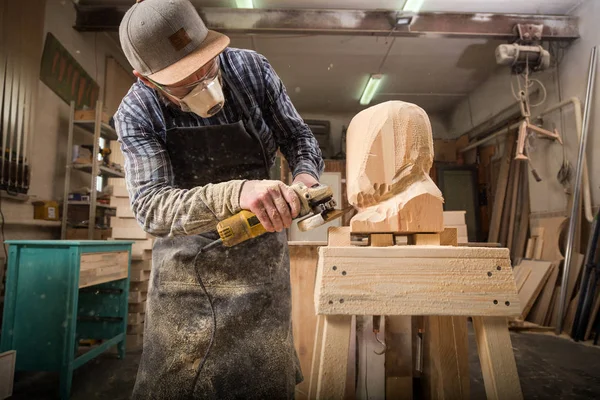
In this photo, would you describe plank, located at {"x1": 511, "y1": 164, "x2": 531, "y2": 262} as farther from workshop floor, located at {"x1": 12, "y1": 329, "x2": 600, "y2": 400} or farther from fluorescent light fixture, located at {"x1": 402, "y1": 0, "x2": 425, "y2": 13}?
fluorescent light fixture, located at {"x1": 402, "y1": 0, "x2": 425, "y2": 13}

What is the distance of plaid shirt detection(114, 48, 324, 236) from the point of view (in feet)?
3.56

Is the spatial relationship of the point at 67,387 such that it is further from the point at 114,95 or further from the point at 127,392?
the point at 114,95

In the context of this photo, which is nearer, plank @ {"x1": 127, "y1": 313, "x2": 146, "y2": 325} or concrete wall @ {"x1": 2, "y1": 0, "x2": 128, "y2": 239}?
concrete wall @ {"x1": 2, "y1": 0, "x2": 128, "y2": 239}

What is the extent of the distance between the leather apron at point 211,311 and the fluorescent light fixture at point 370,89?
397 centimetres

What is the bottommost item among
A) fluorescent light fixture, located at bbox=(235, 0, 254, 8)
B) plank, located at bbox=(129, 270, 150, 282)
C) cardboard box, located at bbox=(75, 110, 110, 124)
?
plank, located at bbox=(129, 270, 150, 282)

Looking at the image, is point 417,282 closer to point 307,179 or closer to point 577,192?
point 307,179

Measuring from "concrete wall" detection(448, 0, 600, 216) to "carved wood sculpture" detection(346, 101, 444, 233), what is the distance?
3.48 m

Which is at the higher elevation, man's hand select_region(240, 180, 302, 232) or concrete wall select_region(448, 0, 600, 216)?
concrete wall select_region(448, 0, 600, 216)

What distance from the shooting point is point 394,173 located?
3.81 feet

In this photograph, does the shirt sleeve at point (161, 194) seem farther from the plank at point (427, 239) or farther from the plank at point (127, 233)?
the plank at point (127, 233)

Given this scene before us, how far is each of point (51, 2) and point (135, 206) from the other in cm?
320

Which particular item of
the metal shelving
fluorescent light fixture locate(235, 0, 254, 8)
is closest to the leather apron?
the metal shelving

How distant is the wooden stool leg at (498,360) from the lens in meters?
0.90

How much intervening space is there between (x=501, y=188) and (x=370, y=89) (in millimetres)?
2340
